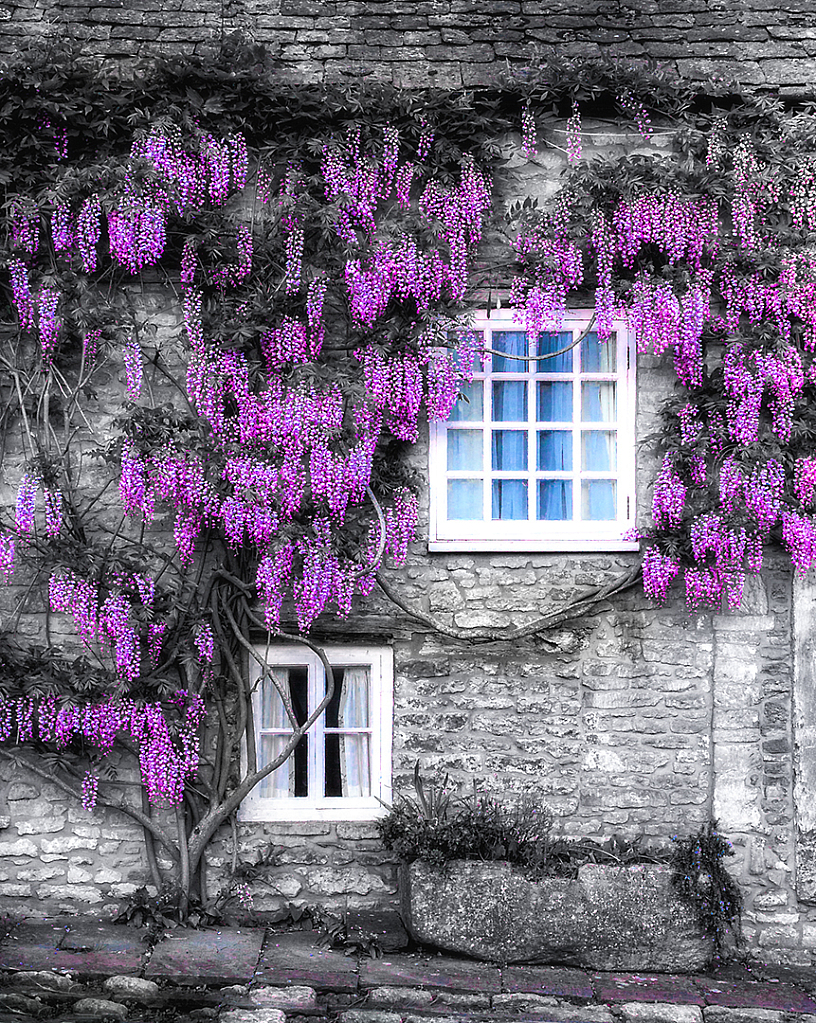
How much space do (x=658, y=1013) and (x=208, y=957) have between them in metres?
2.14

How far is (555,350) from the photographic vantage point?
6.32m

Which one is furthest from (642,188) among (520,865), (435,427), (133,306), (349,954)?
(349,954)

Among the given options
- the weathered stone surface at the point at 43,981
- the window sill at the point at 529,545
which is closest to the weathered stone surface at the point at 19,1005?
the weathered stone surface at the point at 43,981

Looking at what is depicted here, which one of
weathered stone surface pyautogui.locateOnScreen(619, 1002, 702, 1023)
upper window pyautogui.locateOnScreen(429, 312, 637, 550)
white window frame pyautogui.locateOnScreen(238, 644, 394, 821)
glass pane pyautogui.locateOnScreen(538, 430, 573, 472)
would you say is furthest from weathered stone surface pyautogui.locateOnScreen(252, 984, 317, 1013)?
glass pane pyautogui.locateOnScreen(538, 430, 573, 472)

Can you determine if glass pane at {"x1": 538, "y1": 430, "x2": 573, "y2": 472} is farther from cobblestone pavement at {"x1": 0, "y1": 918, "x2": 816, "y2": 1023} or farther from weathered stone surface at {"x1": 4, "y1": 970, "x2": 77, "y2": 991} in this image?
weathered stone surface at {"x1": 4, "y1": 970, "x2": 77, "y2": 991}

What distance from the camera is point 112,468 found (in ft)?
19.7

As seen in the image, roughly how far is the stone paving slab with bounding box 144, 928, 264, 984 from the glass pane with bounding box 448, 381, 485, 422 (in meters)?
3.01

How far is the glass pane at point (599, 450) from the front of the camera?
6.27 metres

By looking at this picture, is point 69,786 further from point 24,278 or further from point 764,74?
point 764,74

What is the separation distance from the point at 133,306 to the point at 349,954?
145 inches

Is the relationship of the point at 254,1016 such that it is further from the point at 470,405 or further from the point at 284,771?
the point at 470,405

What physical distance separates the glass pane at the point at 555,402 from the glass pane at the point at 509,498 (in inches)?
16.2

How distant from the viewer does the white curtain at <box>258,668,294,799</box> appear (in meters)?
6.10

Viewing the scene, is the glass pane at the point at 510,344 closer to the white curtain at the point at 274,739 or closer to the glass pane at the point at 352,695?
the glass pane at the point at 352,695
